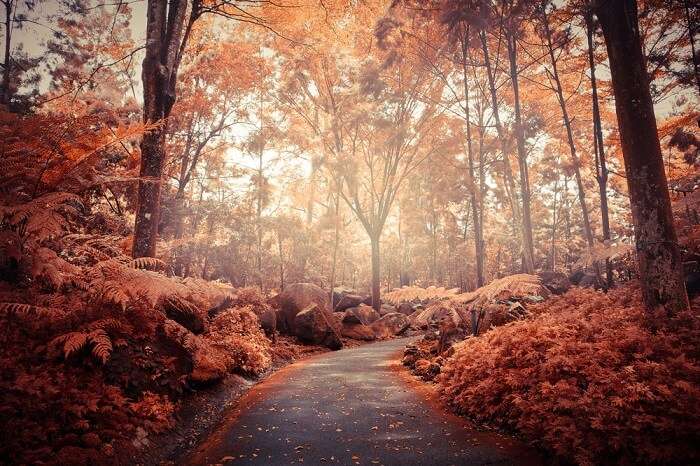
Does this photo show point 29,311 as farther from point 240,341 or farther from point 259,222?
point 259,222

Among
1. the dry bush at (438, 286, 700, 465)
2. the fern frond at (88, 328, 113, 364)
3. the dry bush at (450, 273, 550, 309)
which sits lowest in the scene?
the dry bush at (438, 286, 700, 465)

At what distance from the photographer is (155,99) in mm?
6879

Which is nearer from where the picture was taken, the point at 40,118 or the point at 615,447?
the point at 615,447

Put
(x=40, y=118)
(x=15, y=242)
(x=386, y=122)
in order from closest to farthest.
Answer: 1. (x=15, y=242)
2. (x=40, y=118)
3. (x=386, y=122)

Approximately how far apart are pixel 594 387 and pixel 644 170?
336 cm

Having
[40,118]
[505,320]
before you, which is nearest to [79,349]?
[40,118]

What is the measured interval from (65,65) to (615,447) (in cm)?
2169

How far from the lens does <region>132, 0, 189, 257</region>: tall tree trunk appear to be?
674cm

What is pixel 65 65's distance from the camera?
647 inches

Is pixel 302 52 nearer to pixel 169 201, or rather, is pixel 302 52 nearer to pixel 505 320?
pixel 169 201

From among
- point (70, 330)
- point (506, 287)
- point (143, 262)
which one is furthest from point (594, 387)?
point (143, 262)

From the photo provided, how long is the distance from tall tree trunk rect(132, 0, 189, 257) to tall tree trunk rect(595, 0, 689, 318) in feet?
23.5

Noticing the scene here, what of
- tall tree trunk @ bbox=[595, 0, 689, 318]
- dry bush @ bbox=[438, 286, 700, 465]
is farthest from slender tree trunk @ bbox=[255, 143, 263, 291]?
tall tree trunk @ bbox=[595, 0, 689, 318]

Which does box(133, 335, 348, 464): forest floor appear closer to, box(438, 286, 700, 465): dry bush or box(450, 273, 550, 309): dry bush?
box(438, 286, 700, 465): dry bush
